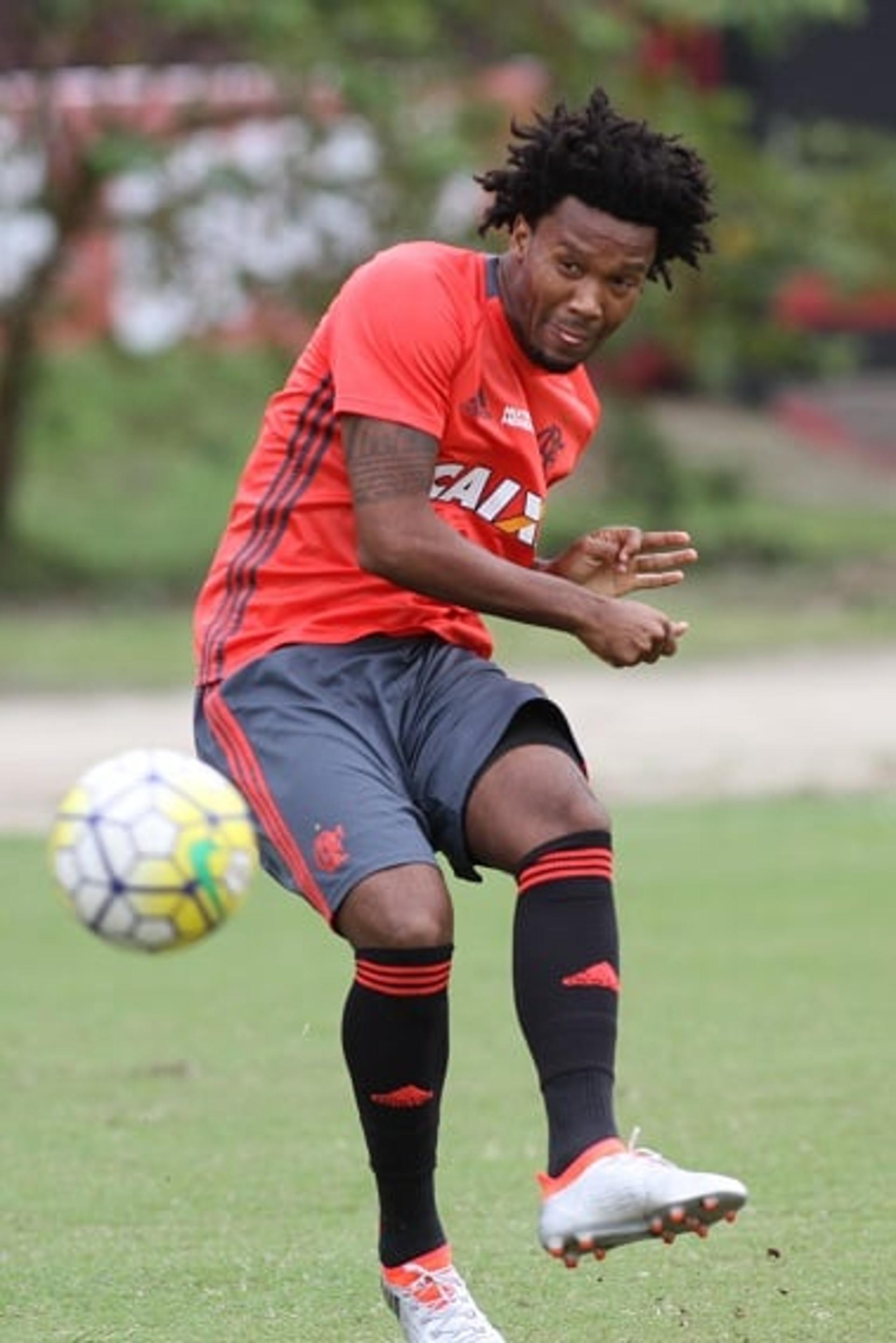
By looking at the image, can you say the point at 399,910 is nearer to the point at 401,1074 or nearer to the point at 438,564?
the point at 401,1074

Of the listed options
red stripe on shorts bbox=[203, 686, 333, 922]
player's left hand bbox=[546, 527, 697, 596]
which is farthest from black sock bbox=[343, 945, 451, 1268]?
player's left hand bbox=[546, 527, 697, 596]

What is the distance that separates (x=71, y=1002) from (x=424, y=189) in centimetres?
1172

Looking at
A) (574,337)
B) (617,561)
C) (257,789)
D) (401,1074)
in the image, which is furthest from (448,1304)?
(574,337)

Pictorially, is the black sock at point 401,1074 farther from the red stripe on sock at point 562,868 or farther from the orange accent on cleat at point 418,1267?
the red stripe on sock at point 562,868

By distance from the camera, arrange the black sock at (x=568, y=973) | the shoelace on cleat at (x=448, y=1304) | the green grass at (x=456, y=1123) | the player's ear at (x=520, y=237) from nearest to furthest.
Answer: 1. the black sock at (x=568, y=973)
2. the shoelace on cleat at (x=448, y=1304)
3. the player's ear at (x=520, y=237)
4. the green grass at (x=456, y=1123)

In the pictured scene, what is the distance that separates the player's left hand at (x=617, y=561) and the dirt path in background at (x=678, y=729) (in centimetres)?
809

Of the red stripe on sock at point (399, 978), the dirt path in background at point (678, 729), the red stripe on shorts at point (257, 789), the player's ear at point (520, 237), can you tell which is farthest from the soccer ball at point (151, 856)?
the dirt path in background at point (678, 729)

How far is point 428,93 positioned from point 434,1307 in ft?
52.7

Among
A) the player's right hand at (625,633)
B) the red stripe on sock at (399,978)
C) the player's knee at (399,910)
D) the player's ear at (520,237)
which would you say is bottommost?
the red stripe on sock at (399,978)

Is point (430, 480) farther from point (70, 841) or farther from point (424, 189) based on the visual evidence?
point (424, 189)

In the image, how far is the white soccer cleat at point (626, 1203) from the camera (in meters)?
4.91

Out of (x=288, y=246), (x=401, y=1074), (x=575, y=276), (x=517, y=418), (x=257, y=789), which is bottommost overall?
(x=401, y=1074)

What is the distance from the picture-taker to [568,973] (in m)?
5.32

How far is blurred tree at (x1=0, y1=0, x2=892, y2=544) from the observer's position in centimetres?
1984
